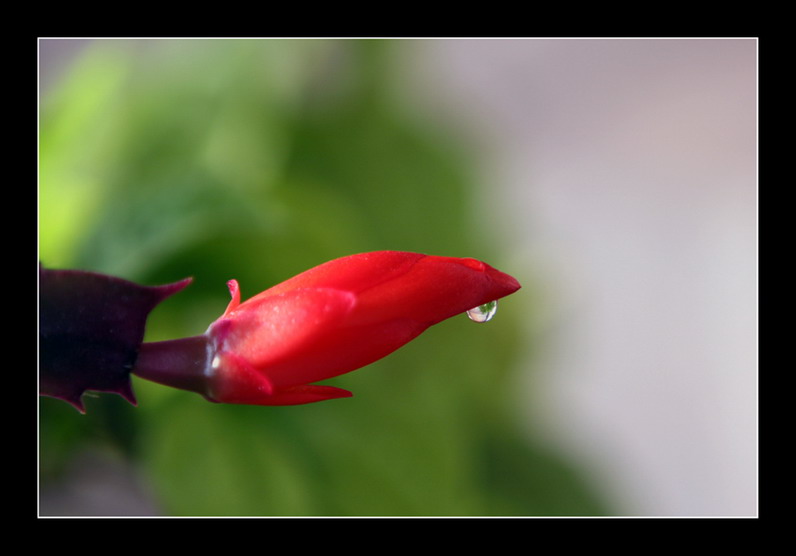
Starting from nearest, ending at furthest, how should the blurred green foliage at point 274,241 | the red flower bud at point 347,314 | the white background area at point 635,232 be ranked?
the red flower bud at point 347,314, the blurred green foliage at point 274,241, the white background area at point 635,232

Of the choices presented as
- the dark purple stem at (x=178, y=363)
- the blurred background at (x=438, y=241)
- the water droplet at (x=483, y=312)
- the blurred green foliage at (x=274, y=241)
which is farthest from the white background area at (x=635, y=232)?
the dark purple stem at (x=178, y=363)

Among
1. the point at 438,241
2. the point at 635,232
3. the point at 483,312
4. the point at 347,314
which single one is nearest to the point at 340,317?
the point at 347,314

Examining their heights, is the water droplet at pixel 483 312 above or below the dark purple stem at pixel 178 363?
above

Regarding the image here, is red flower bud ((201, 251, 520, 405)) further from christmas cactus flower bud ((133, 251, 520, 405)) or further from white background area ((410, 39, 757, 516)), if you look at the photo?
white background area ((410, 39, 757, 516))

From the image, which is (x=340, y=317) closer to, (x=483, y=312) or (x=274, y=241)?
(x=483, y=312)

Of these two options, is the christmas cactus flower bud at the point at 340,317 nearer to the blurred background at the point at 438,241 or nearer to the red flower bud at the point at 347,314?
the red flower bud at the point at 347,314

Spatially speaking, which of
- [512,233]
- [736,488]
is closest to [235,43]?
[512,233]

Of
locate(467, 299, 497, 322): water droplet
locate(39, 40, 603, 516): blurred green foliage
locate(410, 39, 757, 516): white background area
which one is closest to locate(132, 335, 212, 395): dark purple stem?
locate(467, 299, 497, 322): water droplet
